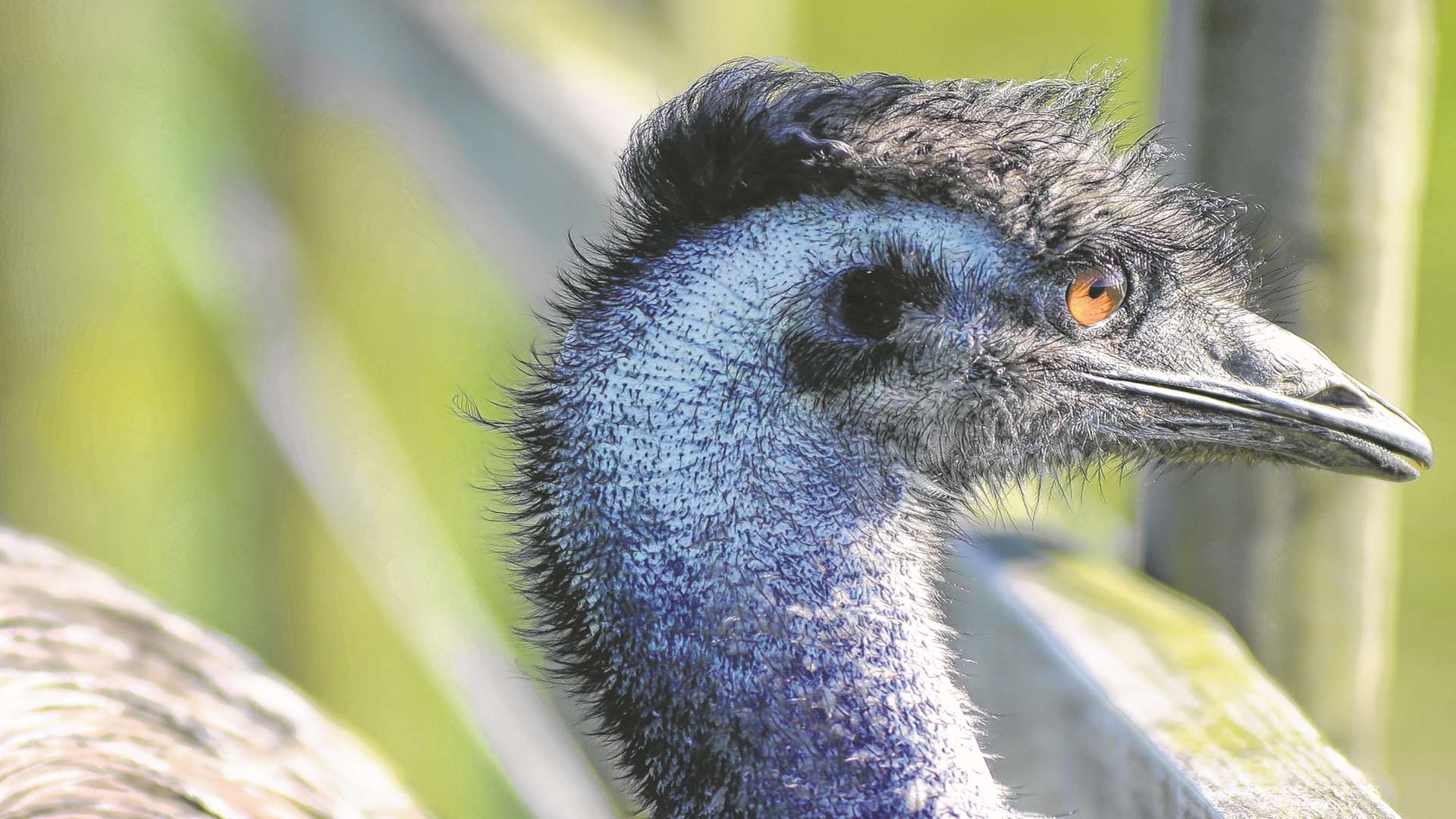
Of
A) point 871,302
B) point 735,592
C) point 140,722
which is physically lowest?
point 140,722

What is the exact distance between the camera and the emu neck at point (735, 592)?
56.1 inches

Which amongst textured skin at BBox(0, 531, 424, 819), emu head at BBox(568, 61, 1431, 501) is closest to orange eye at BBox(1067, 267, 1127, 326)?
emu head at BBox(568, 61, 1431, 501)

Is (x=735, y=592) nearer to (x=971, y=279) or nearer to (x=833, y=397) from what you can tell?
(x=833, y=397)

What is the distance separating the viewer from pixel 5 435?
304cm

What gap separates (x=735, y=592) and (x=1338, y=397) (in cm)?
56

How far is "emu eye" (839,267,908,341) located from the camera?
58.9 inches

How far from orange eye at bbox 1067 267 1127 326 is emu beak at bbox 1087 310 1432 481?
57 millimetres

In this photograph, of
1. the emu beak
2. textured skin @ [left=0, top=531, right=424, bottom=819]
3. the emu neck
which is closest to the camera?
the emu neck

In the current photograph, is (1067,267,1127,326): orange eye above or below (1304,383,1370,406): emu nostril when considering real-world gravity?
above

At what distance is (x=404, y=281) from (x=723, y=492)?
1.40 m

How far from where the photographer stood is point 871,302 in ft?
4.96

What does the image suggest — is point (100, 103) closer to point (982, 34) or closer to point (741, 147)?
point (741, 147)

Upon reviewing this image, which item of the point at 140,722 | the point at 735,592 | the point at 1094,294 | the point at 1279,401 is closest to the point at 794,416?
the point at 735,592

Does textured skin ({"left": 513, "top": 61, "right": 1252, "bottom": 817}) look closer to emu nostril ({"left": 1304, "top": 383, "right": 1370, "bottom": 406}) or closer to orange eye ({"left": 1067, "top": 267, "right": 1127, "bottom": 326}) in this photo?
orange eye ({"left": 1067, "top": 267, "right": 1127, "bottom": 326})
